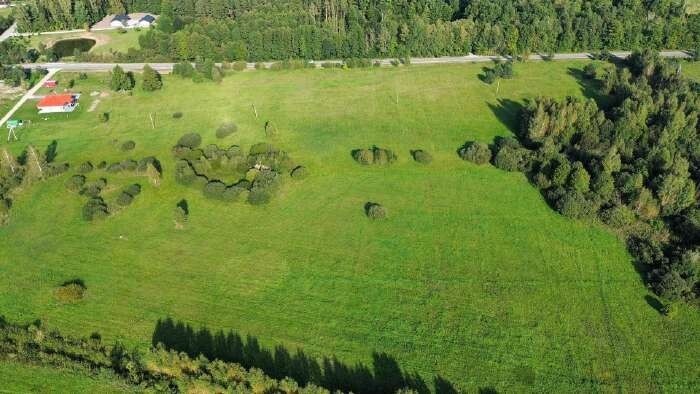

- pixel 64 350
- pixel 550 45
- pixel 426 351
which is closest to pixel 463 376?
pixel 426 351

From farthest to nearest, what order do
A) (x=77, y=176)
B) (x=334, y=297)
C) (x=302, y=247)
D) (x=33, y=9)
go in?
(x=33, y=9), (x=77, y=176), (x=302, y=247), (x=334, y=297)

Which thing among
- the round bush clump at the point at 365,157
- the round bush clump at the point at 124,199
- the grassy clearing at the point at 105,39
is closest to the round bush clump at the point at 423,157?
the round bush clump at the point at 365,157

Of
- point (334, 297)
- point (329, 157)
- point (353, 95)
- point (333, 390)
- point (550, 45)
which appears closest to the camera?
point (333, 390)

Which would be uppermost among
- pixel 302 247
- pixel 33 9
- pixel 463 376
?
pixel 33 9

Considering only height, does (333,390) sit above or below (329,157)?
below

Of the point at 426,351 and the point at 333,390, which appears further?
the point at 426,351

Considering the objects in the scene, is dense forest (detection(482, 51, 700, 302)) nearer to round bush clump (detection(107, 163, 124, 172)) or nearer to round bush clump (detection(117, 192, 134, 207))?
round bush clump (detection(117, 192, 134, 207))

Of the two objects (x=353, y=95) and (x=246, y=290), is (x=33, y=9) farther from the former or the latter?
(x=246, y=290)
